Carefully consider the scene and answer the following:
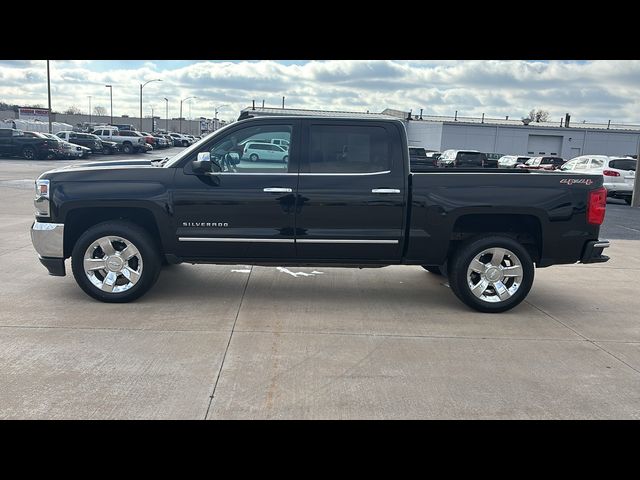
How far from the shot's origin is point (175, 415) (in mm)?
3611

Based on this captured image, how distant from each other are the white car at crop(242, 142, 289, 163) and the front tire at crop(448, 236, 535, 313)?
2.19 metres

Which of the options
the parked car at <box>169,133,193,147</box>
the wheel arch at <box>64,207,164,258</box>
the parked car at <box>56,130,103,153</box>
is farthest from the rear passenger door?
the parked car at <box>169,133,193,147</box>

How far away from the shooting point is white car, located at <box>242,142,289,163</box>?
604 centimetres

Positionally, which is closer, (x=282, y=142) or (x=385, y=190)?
(x=385, y=190)

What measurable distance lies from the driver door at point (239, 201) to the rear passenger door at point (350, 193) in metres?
0.16

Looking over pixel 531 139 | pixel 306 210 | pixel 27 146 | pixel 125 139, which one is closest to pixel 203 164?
pixel 306 210

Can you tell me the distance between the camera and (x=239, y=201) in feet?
19.4

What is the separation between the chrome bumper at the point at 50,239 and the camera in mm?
5934

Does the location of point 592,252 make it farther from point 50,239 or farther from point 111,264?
point 50,239

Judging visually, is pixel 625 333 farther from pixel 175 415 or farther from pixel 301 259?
pixel 175 415

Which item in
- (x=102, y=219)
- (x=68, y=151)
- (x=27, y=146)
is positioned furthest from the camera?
(x=68, y=151)

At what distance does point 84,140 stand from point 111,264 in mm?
38456

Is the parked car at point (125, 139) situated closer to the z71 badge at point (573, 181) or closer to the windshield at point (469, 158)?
the windshield at point (469, 158)

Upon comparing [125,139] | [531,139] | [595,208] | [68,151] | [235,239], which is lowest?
[68,151]
